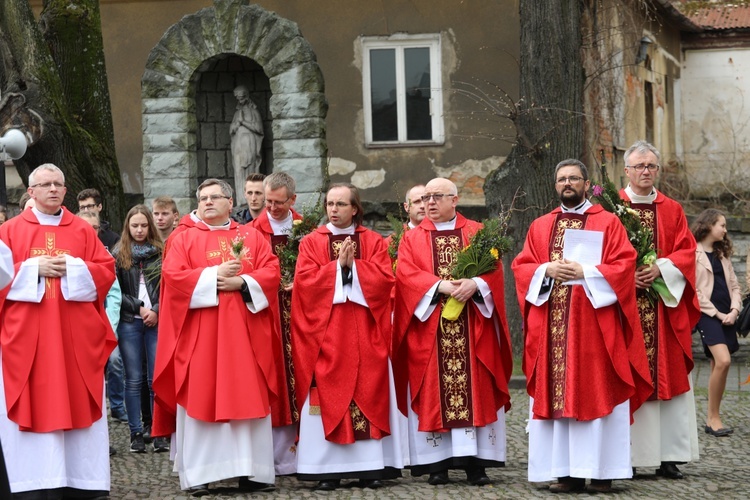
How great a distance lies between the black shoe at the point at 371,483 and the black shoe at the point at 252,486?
1.95 feet

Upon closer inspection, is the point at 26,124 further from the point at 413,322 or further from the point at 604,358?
the point at 604,358

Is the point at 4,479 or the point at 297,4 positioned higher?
the point at 297,4

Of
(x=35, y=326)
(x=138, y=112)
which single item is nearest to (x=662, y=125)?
(x=138, y=112)

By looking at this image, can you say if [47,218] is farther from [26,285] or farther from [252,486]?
[252,486]

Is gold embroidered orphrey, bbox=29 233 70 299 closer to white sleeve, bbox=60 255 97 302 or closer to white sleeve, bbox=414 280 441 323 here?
white sleeve, bbox=60 255 97 302

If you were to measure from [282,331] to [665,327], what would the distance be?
2.69 meters

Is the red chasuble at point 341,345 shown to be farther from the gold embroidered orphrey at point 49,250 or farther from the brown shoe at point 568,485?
the gold embroidered orphrey at point 49,250

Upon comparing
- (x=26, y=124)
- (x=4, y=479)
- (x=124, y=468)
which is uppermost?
(x=26, y=124)

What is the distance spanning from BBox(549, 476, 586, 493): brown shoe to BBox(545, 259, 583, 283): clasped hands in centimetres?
127

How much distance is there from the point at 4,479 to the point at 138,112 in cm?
1466

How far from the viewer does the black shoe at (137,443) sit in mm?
10086

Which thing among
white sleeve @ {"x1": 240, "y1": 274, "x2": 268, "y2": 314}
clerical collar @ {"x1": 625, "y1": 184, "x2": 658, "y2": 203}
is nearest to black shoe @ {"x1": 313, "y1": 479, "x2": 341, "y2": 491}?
white sleeve @ {"x1": 240, "y1": 274, "x2": 268, "y2": 314}

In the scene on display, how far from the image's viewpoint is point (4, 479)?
15.4ft

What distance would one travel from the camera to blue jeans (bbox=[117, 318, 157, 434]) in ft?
33.4
